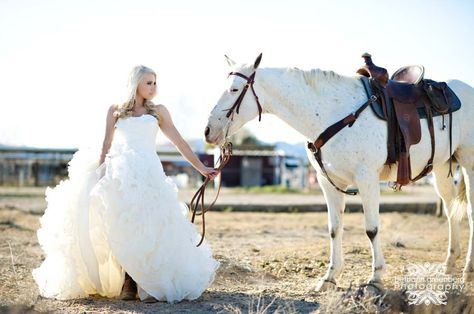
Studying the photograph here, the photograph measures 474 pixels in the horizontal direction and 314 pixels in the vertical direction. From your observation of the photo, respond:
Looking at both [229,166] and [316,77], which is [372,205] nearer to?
[316,77]

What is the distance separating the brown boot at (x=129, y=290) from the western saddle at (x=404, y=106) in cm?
276

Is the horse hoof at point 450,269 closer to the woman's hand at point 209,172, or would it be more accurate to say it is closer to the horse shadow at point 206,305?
the horse shadow at point 206,305

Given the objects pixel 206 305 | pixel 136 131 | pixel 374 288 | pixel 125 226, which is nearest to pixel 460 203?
pixel 374 288

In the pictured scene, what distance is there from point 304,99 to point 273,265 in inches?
102

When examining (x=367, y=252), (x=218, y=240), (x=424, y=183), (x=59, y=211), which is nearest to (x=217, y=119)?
(x=59, y=211)

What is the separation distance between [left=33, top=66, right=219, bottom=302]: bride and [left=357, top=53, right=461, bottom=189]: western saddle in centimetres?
216

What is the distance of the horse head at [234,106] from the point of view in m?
5.43

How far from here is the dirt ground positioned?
4.82 m

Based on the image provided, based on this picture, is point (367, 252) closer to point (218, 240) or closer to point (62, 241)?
point (218, 240)

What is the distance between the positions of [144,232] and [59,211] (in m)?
0.87

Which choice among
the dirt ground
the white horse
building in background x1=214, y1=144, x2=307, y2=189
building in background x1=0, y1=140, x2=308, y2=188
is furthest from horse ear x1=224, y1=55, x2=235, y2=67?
building in background x1=214, y1=144, x2=307, y2=189

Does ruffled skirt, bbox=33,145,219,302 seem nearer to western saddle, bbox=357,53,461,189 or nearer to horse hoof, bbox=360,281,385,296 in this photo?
horse hoof, bbox=360,281,385,296

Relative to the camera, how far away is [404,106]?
19.6 ft

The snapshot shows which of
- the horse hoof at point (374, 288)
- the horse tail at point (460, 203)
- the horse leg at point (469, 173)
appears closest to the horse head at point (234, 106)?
the horse hoof at point (374, 288)
